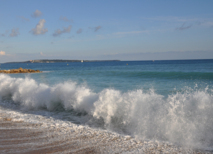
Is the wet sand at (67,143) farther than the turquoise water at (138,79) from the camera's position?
No

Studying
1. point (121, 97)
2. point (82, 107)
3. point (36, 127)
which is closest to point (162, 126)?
point (121, 97)

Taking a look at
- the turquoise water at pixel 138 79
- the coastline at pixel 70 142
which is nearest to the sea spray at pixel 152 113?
the coastline at pixel 70 142

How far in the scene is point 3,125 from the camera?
19.2ft

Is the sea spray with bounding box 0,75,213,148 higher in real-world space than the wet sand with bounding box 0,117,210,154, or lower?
higher

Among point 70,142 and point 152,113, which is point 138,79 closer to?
point 152,113

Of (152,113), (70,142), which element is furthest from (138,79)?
(70,142)

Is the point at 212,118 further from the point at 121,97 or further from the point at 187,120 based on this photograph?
the point at 121,97

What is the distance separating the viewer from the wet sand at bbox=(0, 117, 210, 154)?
164 inches

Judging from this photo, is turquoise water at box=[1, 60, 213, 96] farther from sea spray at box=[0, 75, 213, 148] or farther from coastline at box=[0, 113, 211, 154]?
coastline at box=[0, 113, 211, 154]

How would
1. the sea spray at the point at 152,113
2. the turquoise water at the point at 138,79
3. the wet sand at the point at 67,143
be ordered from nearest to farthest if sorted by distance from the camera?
the wet sand at the point at 67,143 → the sea spray at the point at 152,113 → the turquoise water at the point at 138,79

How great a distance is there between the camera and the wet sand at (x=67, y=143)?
4.17 meters

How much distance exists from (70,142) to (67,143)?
8cm

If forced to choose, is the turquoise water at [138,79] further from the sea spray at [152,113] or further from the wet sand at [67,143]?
the wet sand at [67,143]

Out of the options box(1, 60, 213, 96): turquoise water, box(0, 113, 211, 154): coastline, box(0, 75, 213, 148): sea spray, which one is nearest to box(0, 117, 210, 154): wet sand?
box(0, 113, 211, 154): coastline
